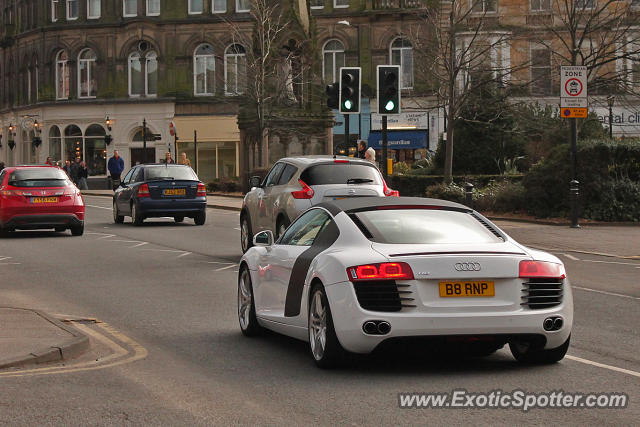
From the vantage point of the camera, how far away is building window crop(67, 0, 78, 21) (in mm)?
73688

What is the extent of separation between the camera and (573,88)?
2686 cm

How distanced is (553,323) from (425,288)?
102 cm

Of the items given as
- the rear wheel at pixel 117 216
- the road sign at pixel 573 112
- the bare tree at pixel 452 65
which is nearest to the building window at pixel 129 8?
the bare tree at pixel 452 65

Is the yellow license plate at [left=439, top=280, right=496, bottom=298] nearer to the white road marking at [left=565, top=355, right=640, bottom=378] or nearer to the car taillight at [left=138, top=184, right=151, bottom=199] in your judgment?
the white road marking at [left=565, top=355, right=640, bottom=378]

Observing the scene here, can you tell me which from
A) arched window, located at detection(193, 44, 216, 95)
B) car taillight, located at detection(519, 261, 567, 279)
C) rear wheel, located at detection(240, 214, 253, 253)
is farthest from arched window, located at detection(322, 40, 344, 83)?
car taillight, located at detection(519, 261, 567, 279)

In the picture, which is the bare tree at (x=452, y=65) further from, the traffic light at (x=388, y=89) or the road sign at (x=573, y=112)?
the traffic light at (x=388, y=89)

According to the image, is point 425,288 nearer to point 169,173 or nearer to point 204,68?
point 169,173

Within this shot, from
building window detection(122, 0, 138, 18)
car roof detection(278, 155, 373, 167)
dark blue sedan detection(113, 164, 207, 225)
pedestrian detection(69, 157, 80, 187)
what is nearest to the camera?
car roof detection(278, 155, 373, 167)

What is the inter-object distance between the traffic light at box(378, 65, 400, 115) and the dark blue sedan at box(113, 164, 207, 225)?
6208 mm

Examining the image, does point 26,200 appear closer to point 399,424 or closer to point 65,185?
point 65,185

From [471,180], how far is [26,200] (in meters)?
14.0

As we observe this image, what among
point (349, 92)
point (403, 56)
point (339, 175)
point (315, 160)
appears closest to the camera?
point (339, 175)

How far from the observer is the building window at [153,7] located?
236ft

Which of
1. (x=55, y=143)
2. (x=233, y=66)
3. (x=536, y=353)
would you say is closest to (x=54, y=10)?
(x=55, y=143)
